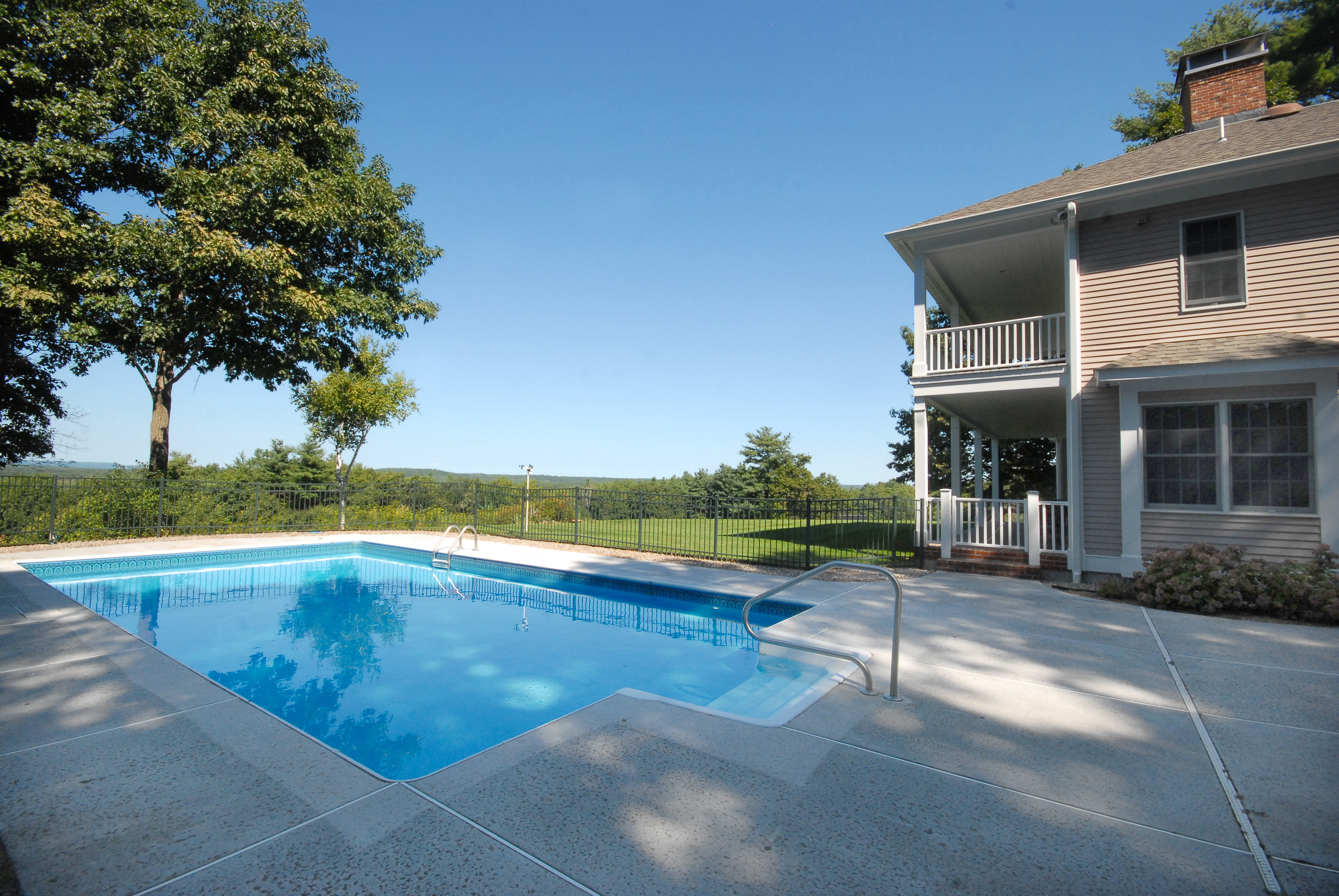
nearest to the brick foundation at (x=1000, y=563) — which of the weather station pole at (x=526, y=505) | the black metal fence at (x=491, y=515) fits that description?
the black metal fence at (x=491, y=515)

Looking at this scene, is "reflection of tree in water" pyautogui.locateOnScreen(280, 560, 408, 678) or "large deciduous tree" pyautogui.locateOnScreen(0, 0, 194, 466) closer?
"reflection of tree in water" pyautogui.locateOnScreen(280, 560, 408, 678)

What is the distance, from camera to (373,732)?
15.1ft

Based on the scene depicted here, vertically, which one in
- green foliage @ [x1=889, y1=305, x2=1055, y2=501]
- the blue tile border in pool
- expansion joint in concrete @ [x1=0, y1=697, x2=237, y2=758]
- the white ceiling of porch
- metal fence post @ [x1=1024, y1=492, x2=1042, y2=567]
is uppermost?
the white ceiling of porch

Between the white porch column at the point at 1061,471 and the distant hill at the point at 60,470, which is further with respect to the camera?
the white porch column at the point at 1061,471

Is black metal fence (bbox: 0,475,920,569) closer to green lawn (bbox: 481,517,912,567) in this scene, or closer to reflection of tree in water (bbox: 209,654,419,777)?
green lawn (bbox: 481,517,912,567)

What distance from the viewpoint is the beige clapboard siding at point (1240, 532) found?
769 cm

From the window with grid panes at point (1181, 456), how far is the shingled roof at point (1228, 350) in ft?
2.54

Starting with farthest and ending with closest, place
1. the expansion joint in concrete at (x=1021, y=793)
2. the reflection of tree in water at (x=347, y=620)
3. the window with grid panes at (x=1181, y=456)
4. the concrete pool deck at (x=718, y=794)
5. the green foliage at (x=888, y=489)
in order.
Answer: the green foliage at (x=888, y=489) < the window with grid panes at (x=1181, y=456) < the reflection of tree in water at (x=347, y=620) < the expansion joint in concrete at (x=1021, y=793) < the concrete pool deck at (x=718, y=794)

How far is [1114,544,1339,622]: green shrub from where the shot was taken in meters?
6.68

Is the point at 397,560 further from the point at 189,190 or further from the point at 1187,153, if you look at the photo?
the point at 1187,153

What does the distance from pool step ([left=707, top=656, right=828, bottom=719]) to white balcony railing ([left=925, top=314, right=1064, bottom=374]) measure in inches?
288

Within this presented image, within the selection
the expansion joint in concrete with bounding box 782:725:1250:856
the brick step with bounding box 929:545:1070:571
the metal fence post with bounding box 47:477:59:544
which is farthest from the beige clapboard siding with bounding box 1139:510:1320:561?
the metal fence post with bounding box 47:477:59:544

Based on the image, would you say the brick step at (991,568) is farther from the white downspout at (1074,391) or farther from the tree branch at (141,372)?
the tree branch at (141,372)

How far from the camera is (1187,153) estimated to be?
9.50m
